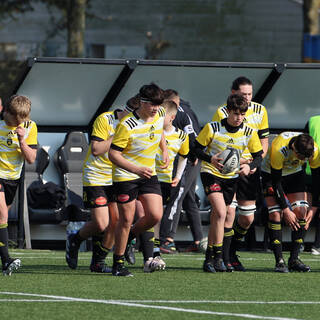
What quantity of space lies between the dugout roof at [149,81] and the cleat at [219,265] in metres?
5.04

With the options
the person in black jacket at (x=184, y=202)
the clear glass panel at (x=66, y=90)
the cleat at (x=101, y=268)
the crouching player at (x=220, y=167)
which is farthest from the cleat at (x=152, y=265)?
the clear glass panel at (x=66, y=90)

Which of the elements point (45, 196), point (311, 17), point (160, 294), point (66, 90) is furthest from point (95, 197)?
point (311, 17)

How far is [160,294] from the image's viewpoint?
9.38m

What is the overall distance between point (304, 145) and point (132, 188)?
5.98 ft

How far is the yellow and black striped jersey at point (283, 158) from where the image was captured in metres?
11.6

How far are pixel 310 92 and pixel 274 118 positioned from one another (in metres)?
0.68

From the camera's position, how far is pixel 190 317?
8.09 m

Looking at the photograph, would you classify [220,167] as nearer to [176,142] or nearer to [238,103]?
[238,103]

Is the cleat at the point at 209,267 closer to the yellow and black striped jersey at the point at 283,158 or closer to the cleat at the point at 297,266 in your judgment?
the cleat at the point at 297,266

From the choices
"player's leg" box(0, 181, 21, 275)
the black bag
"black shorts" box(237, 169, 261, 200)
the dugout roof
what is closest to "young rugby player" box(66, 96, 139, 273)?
"player's leg" box(0, 181, 21, 275)

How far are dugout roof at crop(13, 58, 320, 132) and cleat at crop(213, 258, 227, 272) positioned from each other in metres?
5.04

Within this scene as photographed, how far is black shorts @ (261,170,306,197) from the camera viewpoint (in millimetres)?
11844

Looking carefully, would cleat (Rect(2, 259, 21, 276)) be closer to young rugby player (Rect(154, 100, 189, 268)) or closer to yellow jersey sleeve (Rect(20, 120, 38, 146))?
yellow jersey sleeve (Rect(20, 120, 38, 146))

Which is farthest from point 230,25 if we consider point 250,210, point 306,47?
point 250,210
